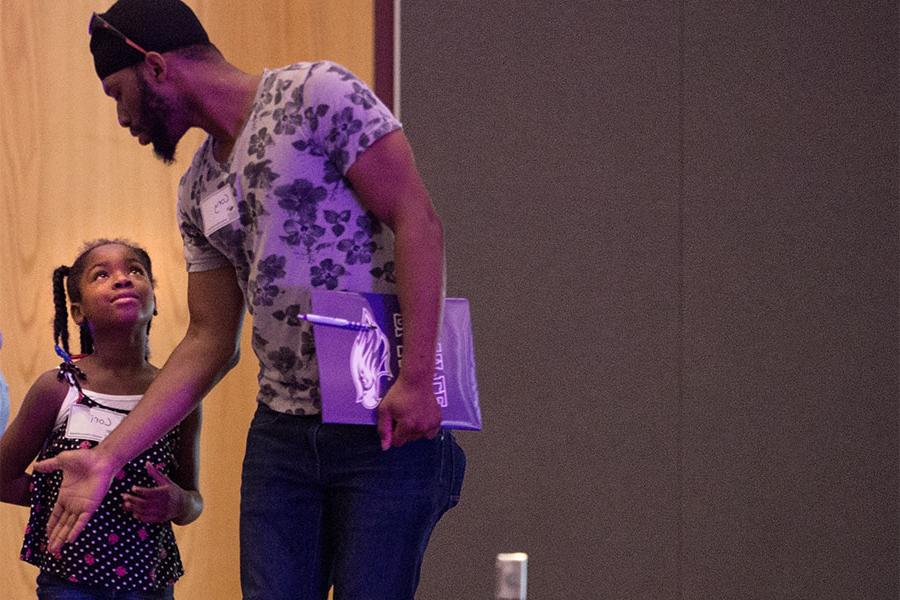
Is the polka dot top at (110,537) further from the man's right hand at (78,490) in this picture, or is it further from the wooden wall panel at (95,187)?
the wooden wall panel at (95,187)

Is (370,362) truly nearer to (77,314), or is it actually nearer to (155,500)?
(155,500)

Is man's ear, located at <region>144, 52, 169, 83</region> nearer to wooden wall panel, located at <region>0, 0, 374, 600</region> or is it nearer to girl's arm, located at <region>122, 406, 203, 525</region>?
girl's arm, located at <region>122, 406, 203, 525</region>

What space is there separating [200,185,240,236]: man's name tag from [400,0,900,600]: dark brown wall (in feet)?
5.15

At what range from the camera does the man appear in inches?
67.2

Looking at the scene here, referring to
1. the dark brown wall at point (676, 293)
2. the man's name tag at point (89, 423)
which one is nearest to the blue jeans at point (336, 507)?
the man's name tag at point (89, 423)

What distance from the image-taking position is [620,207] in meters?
3.41

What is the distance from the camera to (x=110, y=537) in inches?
95.7

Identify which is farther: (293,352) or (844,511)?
(844,511)

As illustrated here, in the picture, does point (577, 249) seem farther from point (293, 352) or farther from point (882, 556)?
point (293, 352)

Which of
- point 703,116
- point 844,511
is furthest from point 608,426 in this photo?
point 703,116

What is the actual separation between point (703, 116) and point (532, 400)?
93 cm

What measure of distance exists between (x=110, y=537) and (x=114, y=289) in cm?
54

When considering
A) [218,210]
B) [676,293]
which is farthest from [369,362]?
[676,293]

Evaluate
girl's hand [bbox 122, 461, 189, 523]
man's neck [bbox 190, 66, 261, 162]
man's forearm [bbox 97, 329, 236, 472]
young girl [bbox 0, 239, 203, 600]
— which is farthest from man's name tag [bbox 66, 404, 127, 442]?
man's neck [bbox 190, 66, 261, 162]
